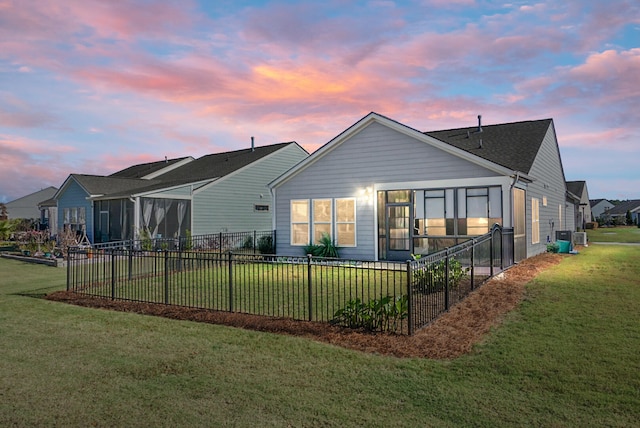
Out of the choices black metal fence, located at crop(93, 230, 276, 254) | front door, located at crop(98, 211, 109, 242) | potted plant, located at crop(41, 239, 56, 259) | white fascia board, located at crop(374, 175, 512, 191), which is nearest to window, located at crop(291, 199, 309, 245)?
black metal fence, located at crop(93, 230, 276, 254)

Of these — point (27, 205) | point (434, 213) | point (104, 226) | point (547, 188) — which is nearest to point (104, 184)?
point (104, 226)

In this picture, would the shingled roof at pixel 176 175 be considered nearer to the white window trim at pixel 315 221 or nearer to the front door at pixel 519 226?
the white window trim at pixel 315 221

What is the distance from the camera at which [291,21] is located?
1367 centimetres

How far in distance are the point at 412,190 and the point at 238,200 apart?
44.5ft

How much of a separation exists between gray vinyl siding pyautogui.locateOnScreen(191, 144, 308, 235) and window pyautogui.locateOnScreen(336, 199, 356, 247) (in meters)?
9.49

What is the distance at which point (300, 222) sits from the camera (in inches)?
738

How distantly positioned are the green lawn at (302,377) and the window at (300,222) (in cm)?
1081

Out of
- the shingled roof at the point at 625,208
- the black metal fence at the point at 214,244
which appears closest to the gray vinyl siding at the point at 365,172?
the black metal fence at the point at 214,244

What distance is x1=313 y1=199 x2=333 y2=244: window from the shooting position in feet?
59.2

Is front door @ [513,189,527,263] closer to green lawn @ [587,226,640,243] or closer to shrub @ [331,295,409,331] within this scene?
shrub @ [331,295,409,331]

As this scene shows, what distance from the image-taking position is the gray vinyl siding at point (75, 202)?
2620 cm

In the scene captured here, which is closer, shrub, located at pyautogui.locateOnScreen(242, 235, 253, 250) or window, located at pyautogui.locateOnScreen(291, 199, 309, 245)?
window, located at pyautogui.locateOnScreen(291, 199, 309, 245)

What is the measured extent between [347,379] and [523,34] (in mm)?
14243

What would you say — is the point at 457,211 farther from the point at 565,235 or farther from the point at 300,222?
the point at 565,235
